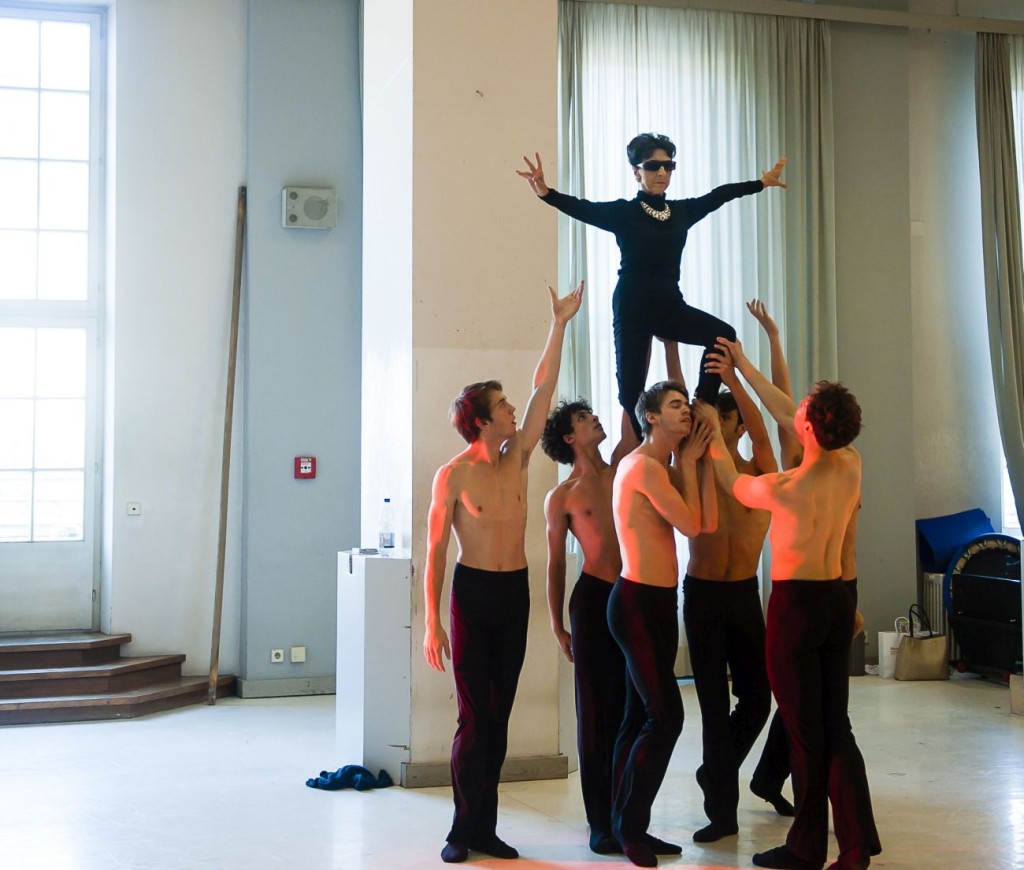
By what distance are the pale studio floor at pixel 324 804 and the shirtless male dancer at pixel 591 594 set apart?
0.23 m

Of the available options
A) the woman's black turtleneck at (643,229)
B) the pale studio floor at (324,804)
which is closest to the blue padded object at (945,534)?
the pale studio floor at (324,804)

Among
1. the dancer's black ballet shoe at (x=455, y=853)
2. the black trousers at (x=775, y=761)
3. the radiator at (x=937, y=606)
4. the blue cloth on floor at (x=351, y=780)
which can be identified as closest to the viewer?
the dancer's black ballet shoe at (x=455, y=853)

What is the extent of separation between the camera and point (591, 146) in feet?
27.0

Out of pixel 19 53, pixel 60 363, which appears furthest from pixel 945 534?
pixel 19 53

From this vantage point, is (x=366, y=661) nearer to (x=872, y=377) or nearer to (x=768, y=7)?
(x=872, y=377)

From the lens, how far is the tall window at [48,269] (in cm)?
784

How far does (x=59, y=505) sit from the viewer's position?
790 centimetres

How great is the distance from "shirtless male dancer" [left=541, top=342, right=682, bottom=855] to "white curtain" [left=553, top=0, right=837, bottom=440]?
339 cm

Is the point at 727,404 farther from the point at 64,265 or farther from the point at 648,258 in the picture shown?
the point at 64,265

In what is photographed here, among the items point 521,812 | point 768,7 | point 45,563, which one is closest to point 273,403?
point 45,563

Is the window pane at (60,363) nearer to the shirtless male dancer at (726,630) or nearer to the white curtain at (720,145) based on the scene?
the white curtain at (720,145)

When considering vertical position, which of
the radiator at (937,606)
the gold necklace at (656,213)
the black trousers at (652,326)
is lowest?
the radiator at (937,606)

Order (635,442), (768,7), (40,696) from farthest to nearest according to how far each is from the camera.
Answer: (768,7) < (40,696) < (635,442)

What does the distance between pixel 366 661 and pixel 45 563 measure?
3.34 meters
